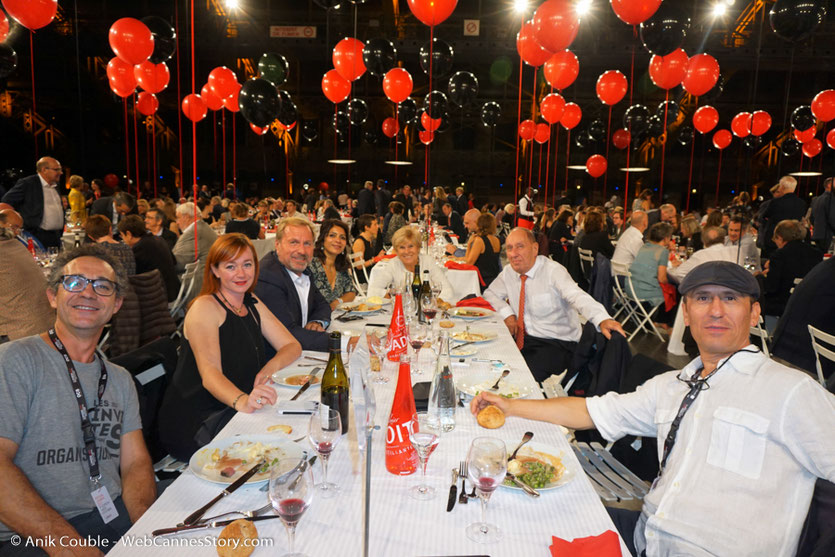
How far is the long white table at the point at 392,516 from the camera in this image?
1.13m

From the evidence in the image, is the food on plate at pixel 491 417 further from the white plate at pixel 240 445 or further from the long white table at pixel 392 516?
the white plate at pixel 240 445

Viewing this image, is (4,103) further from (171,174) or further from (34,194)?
(34,194)

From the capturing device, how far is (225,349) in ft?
7.07

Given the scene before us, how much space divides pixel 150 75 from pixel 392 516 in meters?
7.65

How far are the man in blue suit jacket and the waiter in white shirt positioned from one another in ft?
3.81

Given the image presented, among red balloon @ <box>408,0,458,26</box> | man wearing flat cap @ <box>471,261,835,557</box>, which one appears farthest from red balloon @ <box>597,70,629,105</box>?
man wearing flat cap @ <box>471,261,835,557</box>

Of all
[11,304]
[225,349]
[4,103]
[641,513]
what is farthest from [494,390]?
[4,103]

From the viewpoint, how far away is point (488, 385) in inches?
78.9

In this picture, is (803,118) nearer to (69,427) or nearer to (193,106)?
(193,106)

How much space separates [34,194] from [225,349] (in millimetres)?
5604

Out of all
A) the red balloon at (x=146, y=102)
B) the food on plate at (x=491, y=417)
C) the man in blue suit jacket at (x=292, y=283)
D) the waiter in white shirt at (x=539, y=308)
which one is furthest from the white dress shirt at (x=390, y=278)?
the red balloon at (x=146, y=102)

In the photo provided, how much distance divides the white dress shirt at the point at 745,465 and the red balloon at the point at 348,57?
650 centimetres

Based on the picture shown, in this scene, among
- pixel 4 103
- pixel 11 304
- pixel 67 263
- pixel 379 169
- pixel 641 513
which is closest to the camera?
pixel 641 513

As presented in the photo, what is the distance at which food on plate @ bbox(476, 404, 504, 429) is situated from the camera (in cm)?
171
